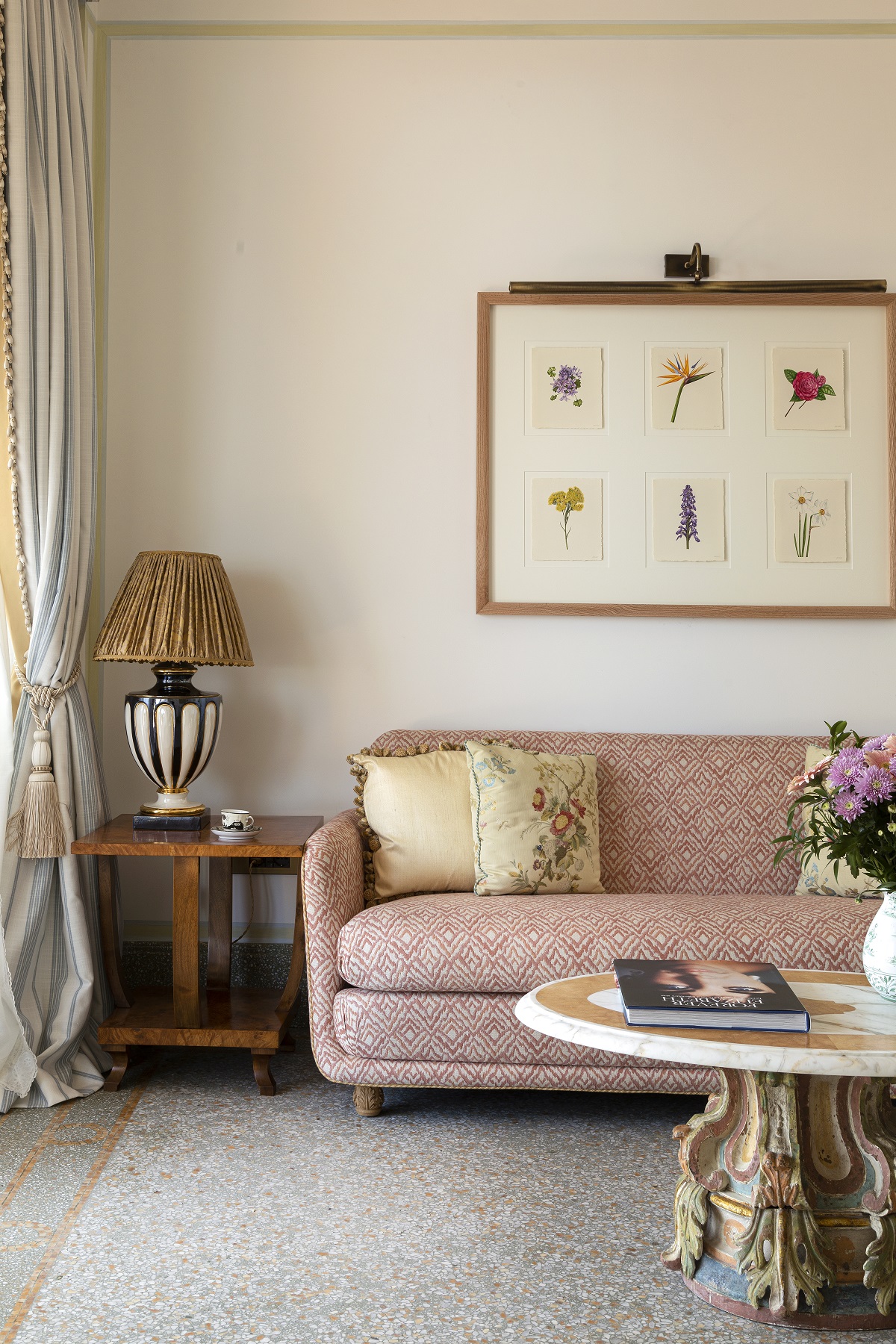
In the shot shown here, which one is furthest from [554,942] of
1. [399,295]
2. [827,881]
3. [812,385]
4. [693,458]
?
[399,295]

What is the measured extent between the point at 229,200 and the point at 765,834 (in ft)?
8.19

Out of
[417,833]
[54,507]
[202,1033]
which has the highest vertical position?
[54,507]

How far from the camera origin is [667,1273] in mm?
1767

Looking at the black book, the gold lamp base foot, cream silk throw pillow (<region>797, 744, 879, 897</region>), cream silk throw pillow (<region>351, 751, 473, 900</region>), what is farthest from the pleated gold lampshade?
cream silk throw pillow (<region>797, 744, 879, 897</region>)

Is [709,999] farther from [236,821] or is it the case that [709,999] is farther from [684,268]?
[684,268]

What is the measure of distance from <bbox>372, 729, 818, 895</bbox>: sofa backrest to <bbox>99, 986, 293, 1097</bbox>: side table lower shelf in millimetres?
824

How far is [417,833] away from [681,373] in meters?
1.62

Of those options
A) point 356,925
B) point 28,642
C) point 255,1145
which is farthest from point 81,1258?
point 28,642

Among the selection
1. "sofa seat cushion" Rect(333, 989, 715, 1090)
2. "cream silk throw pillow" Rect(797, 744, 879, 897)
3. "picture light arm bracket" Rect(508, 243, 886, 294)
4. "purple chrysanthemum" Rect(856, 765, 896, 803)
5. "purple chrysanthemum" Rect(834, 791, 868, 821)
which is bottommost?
"sofa seat cushion" Rect(333, 989, 715, 1090)

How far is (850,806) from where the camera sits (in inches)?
66.4

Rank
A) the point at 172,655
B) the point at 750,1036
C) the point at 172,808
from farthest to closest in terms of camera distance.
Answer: the point at 172,808 → the point at 172,655 → the point at 750,1036

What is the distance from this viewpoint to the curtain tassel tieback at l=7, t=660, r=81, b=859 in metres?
2.56

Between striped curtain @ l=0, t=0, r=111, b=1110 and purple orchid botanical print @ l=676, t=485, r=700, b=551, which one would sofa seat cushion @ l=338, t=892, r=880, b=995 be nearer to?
striped curtain @ l=0, t=0, r=111, b=1110

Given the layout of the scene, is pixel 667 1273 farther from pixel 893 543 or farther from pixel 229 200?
pixel 229 200
